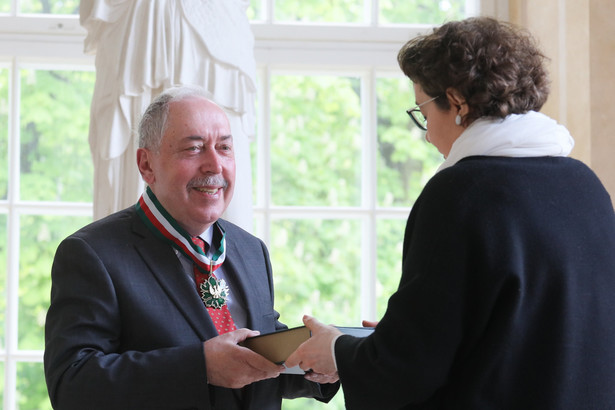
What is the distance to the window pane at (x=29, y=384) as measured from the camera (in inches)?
167

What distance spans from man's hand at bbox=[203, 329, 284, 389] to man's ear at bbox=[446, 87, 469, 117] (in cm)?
76

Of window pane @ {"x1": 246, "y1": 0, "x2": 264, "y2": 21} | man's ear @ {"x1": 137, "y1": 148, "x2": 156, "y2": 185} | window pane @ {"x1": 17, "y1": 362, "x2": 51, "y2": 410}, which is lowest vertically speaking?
window pane @ {"x1": 17, "y1": 362, "x2": 51, "y2": 410}

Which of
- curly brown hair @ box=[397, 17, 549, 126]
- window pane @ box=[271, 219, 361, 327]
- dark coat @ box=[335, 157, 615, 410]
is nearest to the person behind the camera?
dark coat @ box=[335, 157, 615, 410]

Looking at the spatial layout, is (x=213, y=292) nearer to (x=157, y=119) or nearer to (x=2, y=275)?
(x=157, y=119)

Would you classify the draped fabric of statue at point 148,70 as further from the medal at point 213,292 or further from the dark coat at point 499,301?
the dark coat at point 499,301

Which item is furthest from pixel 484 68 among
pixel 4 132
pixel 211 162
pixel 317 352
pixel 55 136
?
pixel 4 132

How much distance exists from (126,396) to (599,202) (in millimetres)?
1169

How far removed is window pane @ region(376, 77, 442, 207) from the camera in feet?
14.8

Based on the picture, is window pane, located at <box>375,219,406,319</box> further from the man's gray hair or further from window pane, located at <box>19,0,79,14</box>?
the man's gray hair

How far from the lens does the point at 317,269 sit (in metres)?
4.46

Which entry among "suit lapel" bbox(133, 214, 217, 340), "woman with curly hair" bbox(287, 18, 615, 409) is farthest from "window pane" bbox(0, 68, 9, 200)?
"woman with curly hair" bbox(287, 18, 615, 409)

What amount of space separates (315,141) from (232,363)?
99.4 inches

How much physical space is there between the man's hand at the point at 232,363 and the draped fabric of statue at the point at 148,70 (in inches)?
54.6

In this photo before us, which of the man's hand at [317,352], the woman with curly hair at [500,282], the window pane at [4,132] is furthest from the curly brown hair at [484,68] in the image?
the window pane at [4,132]
